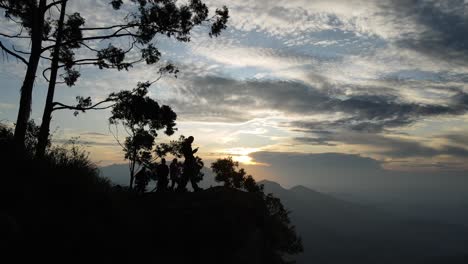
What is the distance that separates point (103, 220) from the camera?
29.1 ft

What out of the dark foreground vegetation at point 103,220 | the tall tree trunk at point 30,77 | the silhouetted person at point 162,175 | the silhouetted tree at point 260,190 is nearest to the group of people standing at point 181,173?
the silhouetted person at point 162,175

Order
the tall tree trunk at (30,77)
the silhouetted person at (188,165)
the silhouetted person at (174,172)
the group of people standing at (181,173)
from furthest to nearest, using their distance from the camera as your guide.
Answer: the silhouetted person at (174,172) → the group of people standing at (181,173) → the silhouetted person at (188,165) → the tall tree trunk at (30,77)

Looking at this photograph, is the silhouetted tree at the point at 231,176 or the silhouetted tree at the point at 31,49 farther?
the silhouetted tree at the point at 231,176

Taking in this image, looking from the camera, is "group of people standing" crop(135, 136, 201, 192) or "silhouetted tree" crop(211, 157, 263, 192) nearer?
"group of people standing" crop(135, 136, 201, 192)

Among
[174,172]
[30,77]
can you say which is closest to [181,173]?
[174,172]

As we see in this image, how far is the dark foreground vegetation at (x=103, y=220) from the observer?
741cm

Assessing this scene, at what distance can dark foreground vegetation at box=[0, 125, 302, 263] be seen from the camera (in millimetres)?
7414

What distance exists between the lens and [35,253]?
22.9 ft

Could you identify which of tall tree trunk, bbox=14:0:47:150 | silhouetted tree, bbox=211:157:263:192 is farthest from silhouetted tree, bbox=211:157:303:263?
tall tree trunk, bbox=14:0:47:150

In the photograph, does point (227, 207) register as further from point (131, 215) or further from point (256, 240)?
point (131, 215)

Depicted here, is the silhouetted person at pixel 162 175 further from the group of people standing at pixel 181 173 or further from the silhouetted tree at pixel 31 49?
the silhouetted tree at pixel 31 49

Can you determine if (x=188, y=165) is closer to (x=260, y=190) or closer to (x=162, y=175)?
(x=162, y=175)

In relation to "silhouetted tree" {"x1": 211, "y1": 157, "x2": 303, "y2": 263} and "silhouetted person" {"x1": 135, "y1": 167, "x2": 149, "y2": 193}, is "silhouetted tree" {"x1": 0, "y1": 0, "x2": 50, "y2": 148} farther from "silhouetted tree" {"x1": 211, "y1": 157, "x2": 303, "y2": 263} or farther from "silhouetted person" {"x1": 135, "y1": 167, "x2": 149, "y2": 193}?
"silhouetted tree" {"x1": 211, "y1": 157, "x2": 303, "y2": 263}

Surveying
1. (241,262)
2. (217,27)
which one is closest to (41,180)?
(241,262)
